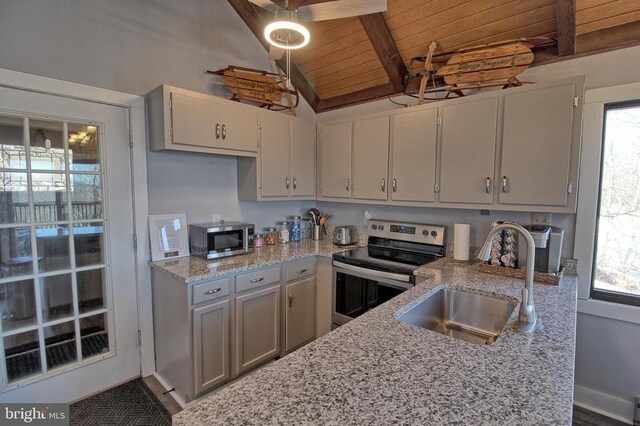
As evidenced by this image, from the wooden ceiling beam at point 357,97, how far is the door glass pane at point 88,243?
255 cm

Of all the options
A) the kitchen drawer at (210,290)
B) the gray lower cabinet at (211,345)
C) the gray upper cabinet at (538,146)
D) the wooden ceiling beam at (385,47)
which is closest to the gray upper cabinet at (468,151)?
the gray upper cabinet at (538,146)

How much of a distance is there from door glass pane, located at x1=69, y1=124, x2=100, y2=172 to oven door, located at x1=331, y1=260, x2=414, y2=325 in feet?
6.61

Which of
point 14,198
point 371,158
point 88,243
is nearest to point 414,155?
point 371,158

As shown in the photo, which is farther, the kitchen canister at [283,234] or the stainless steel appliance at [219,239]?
the kitchen canister at [283,234]

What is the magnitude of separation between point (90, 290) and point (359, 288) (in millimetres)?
2043

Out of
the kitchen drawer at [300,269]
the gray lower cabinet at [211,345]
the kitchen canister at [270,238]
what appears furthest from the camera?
the kitchen canister at [270,238]

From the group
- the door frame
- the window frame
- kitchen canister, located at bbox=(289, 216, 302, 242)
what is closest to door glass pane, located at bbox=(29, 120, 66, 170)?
the door frame

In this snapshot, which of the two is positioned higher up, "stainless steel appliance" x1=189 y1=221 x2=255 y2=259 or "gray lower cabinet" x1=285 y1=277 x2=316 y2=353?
"stainless steel appliance" x1=189 y1=221 x2=255 y2=259

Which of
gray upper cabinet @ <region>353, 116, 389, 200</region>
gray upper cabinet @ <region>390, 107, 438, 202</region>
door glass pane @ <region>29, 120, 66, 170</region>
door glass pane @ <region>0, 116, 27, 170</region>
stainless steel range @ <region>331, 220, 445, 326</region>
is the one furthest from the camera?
gray upper cabinet @ <region>353, 116, 389, 200</region>

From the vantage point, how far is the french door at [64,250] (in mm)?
1905

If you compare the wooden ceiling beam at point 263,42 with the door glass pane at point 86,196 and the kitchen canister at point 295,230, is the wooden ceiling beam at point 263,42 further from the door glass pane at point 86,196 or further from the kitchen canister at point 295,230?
the door glass pane at point 86,196

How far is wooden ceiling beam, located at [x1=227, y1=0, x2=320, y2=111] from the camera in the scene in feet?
9.43

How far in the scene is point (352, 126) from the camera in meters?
2.98

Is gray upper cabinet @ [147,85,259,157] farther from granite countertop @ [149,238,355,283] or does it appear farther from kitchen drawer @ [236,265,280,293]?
kitchen drawer @ [236,265,280,293]
